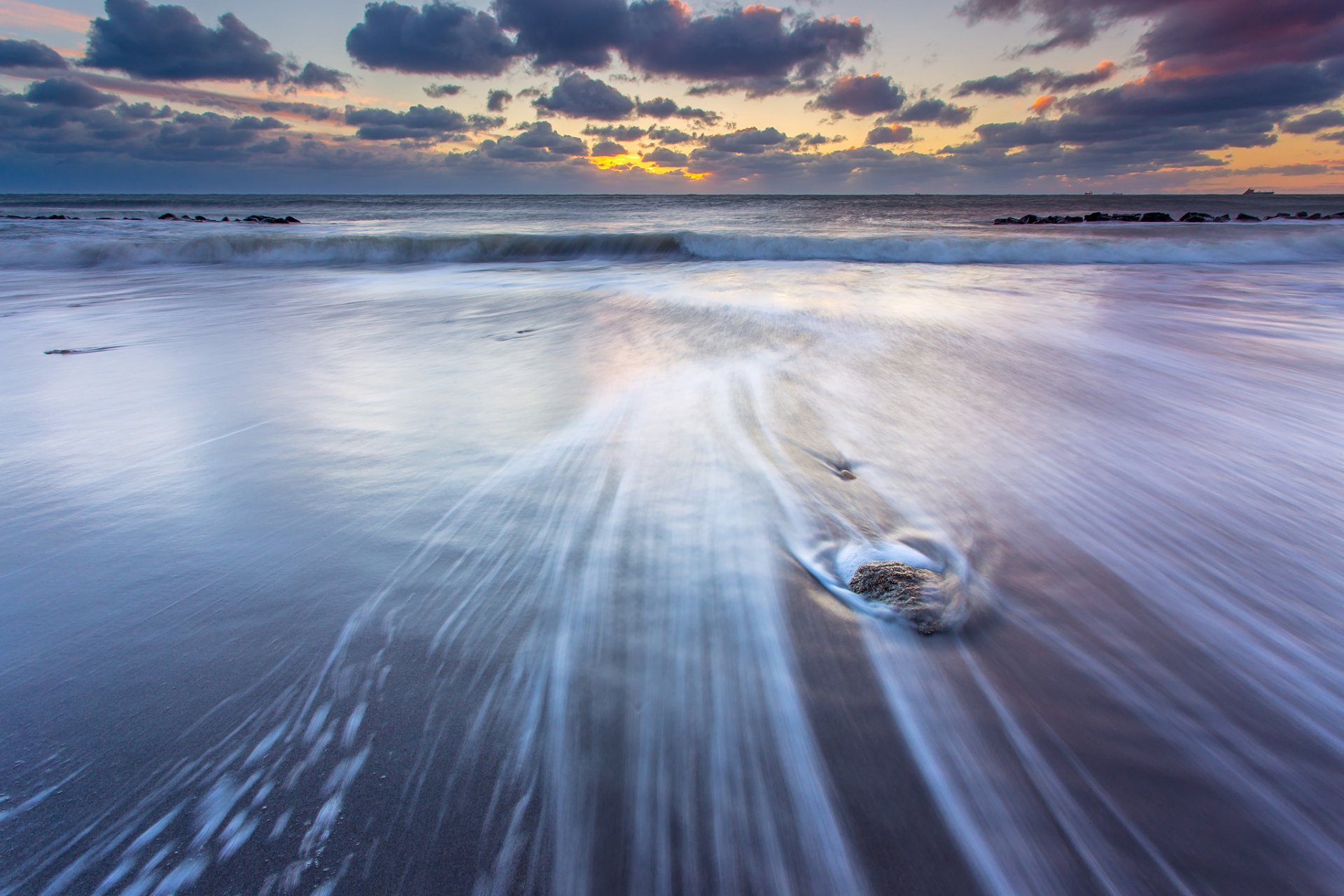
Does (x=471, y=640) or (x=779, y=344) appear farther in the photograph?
(x=779, y=344)

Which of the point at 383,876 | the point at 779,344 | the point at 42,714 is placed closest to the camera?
the point at 383,876

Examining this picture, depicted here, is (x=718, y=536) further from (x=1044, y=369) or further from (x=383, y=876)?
(x=1044, y=369)

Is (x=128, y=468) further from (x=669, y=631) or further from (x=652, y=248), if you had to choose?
(x=652, y=248)

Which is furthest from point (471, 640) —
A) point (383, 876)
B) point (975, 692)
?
point (975, 692)

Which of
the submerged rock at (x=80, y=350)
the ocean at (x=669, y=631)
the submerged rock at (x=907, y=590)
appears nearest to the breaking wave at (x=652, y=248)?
the submerged rock at (x=80, y=350)

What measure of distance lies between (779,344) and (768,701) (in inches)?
146

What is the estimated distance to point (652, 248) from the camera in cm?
1442

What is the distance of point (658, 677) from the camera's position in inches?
53.4

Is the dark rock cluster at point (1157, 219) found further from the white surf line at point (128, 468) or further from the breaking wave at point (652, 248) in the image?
the white surf line at point (128, 468)

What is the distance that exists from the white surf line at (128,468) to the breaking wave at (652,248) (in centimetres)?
1123

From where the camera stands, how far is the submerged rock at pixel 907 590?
1516 mm

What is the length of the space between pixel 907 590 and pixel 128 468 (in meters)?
3.04

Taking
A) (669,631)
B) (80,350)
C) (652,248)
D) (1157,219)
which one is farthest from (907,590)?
(1157,219)

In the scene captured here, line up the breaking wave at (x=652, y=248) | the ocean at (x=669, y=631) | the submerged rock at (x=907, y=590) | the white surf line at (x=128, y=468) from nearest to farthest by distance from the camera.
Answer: the ocean at (x=669, y=631)
the submerged rock at (x=907, y=590)
the white surf line at (x=128, y=468)
the breaking wave at (x=652, y=248)
